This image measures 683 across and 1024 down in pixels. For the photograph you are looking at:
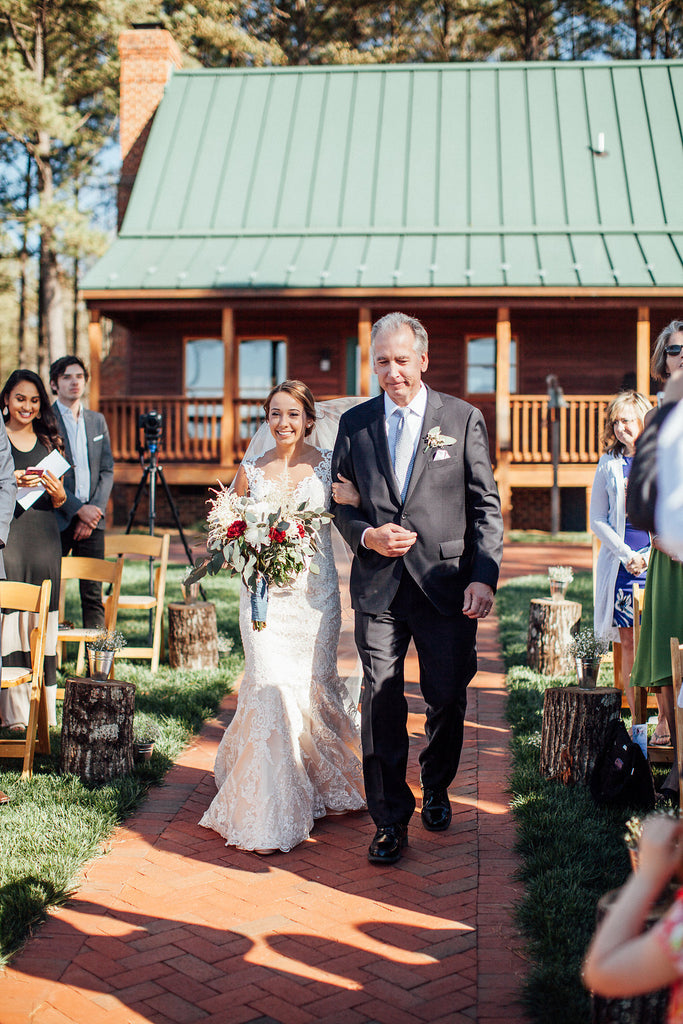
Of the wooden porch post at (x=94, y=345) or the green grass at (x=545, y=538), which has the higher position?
the wooden porch post at (x=94, y=345)

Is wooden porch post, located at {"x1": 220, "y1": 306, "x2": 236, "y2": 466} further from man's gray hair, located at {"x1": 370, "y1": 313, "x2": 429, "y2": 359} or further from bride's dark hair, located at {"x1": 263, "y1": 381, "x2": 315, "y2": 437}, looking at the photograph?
man's gray hair, located at {"x1": 370, "y1": 313, "x2": 429, "y2": 359}

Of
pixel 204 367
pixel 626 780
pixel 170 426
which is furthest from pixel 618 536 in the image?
pixel 204 367

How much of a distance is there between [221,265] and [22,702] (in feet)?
40.1

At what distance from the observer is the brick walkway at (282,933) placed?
10.1 ft

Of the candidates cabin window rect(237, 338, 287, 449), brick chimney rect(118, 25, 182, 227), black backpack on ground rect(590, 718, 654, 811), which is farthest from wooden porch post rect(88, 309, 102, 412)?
black backpack on ground rect(590, 718, 654, 811)

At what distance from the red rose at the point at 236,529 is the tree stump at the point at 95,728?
1119 mm

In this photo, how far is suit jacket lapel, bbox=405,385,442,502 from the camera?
14.1ft

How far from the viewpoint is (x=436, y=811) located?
459cm

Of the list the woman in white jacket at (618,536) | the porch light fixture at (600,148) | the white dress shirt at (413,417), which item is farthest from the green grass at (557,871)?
the porch light fixture at (600,148)

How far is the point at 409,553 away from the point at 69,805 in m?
2.06

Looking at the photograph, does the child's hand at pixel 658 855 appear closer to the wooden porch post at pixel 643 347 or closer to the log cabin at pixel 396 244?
the log cabin at pixel 396 244

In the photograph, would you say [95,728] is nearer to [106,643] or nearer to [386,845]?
[106,643]

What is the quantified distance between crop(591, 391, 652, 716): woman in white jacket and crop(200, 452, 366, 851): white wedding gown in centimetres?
193

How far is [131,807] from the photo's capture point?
4805 mm
